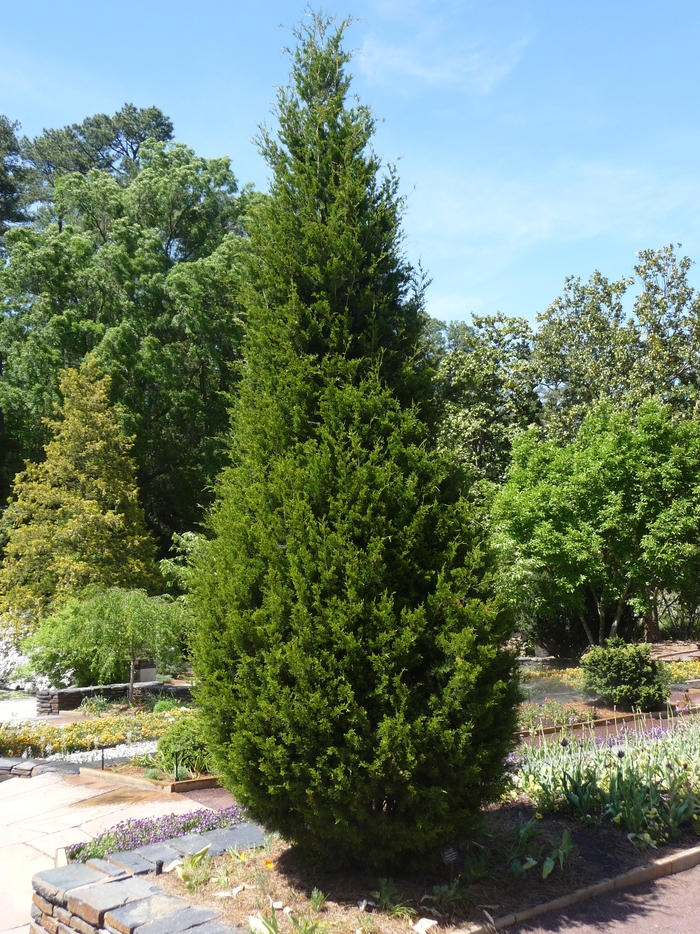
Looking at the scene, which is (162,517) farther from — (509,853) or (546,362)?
(509,853)

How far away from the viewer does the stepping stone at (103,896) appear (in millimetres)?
4036

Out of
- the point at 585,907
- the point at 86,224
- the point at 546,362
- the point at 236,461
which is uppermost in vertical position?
the point at 86,224

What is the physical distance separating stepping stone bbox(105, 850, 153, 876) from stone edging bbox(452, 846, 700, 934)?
2.09 meters

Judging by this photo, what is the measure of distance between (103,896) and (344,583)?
90.7 inches

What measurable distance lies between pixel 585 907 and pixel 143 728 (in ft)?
24.0

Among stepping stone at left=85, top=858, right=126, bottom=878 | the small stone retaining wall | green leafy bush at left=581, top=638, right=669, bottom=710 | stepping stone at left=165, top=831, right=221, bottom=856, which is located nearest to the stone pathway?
stepping stone at left=85, top=858, right=126, bottom=878

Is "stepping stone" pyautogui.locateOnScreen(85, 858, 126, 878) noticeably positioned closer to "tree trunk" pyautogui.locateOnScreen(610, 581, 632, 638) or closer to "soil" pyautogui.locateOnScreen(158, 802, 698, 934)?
"soil" pyautogui.locateOnScreen(158, 802, 698, 934)

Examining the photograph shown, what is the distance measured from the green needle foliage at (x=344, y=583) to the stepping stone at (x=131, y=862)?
2.82 ft

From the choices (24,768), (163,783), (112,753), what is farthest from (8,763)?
(163,783)

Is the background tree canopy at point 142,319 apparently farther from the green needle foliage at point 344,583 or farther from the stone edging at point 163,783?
the green needle foliage at point 344,583

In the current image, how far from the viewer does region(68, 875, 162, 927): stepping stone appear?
13.2 feet

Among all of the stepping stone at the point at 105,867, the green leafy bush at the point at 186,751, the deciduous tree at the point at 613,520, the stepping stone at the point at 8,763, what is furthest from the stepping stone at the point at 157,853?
the deciduous tree at the point at 613,520

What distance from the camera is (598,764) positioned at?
6.18m

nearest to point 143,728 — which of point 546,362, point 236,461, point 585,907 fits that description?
point 236,461
